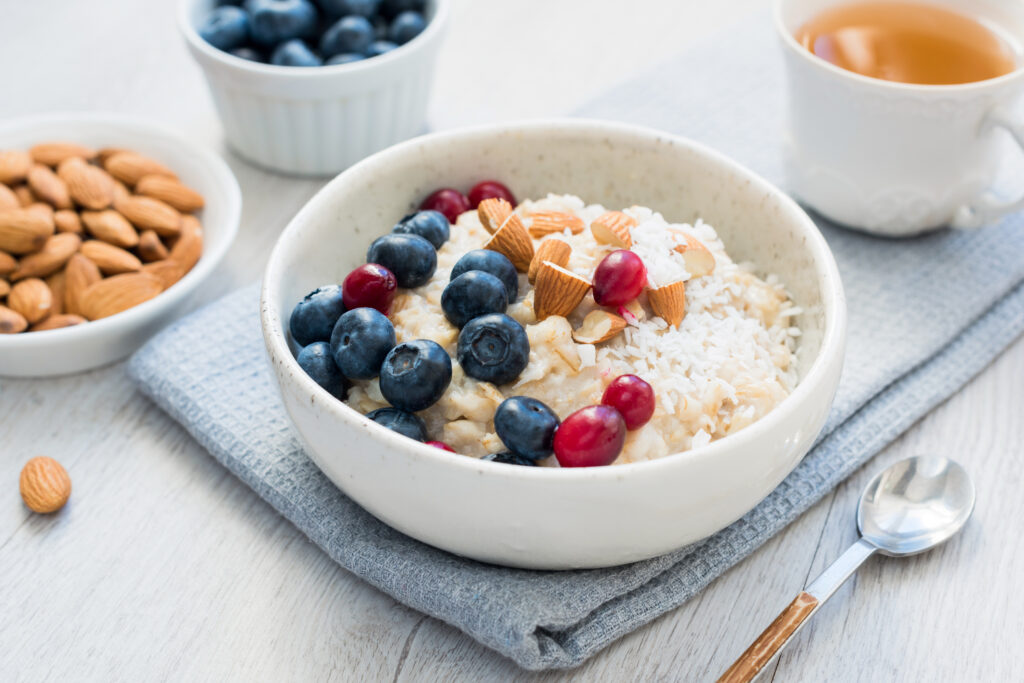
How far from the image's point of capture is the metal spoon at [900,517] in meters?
1.03

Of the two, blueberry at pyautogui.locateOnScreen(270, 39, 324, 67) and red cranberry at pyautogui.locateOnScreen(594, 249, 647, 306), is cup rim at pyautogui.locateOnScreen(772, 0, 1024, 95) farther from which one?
blueberry at pyautogui.locateOnScreen(270, 39, 324, 67)

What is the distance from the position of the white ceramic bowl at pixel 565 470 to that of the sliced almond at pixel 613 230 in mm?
171

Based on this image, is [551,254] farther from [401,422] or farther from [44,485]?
[44,485]

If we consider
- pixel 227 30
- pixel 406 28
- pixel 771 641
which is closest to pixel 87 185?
pixel 227 30

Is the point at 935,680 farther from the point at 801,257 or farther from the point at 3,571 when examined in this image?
the point at 3,571

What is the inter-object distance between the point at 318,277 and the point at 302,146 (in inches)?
20.1

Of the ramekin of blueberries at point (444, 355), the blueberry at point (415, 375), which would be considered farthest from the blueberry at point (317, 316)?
the blueberry at point (415, 375)

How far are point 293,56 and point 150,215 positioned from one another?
368mm

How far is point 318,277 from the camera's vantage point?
125 centimetres

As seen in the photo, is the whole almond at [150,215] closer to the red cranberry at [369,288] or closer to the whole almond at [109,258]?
the whole almond at [109,258]

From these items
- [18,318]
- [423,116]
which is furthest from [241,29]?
[18,318]

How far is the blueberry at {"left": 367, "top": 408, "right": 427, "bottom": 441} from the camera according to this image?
1016 mm

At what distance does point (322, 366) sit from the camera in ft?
3.53

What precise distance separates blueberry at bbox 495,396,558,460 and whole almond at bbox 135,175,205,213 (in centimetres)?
77
